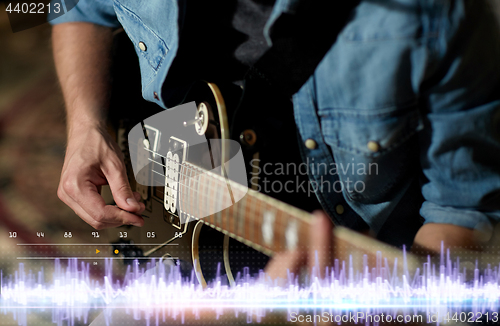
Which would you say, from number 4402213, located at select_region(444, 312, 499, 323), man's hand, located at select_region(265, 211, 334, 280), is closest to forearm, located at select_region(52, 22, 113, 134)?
man's hand, located at select_region(265, 211, 334, 280)

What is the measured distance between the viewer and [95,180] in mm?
704

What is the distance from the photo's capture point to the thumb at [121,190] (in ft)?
2.18

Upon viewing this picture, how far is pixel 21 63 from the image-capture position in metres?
0.91

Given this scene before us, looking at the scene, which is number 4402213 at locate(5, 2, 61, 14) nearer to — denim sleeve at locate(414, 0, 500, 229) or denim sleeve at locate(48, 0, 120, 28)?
denim sleeve at locate(48, 0, 120, 28)

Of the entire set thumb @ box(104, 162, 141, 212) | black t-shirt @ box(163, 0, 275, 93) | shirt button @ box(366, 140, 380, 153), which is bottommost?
thumb @ box(104, 162, 141, 212)

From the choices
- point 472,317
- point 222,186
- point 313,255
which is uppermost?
point 222,186

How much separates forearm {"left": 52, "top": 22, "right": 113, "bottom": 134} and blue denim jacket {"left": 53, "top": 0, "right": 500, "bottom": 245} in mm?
244

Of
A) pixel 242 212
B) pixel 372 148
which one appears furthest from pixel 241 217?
pixel 372 148

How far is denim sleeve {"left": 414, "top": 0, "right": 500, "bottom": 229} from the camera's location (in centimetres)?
39

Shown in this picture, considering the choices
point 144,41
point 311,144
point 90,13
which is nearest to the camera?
point 311,144

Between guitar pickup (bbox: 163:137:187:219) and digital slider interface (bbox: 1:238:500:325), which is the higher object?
guitar pickup (bbox: 163:137:187:219)

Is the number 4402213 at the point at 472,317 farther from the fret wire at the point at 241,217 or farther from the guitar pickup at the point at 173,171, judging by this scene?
the guitar pickup at the point at 173,171

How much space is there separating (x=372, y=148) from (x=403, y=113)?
72 mm

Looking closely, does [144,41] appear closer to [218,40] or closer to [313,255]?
[218,40]
